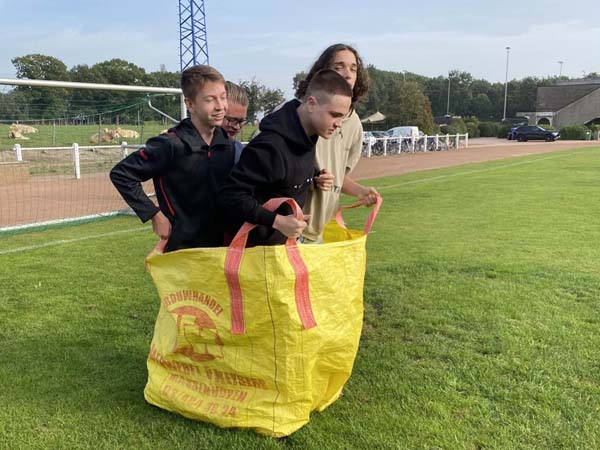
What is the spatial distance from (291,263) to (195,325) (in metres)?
0.53

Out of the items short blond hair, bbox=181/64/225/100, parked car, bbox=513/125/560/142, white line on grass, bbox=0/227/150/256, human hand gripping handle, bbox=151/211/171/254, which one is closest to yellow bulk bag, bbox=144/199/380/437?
human hand gripping handle, bbox=151/211/171/254

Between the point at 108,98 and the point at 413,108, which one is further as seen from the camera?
the point at 413,108

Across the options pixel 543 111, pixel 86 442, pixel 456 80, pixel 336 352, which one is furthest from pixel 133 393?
pixel 456 80

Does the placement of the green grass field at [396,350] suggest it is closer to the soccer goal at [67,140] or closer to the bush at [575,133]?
the soccer goal at [67,140]

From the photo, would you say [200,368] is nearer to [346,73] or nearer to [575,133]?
[346,73]

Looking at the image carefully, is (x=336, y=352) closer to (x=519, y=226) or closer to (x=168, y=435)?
(x=168, y=435)

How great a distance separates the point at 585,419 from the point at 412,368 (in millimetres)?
868

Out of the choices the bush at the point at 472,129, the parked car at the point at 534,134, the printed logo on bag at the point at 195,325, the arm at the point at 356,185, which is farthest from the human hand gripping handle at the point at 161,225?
the bush at the point at 472,129

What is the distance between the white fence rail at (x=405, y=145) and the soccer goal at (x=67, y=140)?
556 inches

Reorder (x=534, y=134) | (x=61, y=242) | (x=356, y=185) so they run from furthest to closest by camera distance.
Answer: (x=534, y=134) < (x=61, y=242) < (x=356, y=185)

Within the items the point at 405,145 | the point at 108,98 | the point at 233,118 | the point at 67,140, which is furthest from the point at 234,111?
the point at 405,145

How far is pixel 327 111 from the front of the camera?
211 cm

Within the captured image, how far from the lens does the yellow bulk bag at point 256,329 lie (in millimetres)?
2096

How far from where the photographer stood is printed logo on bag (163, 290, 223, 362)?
2.23m
